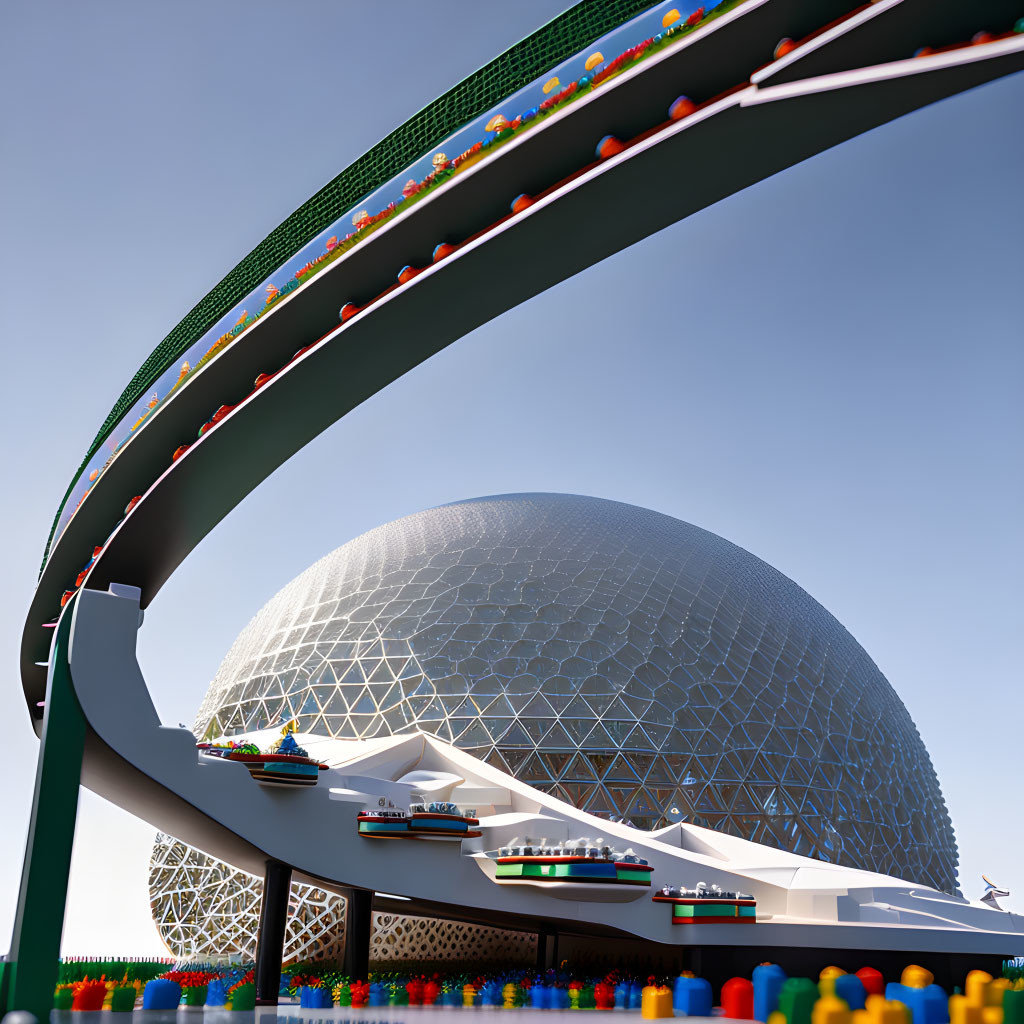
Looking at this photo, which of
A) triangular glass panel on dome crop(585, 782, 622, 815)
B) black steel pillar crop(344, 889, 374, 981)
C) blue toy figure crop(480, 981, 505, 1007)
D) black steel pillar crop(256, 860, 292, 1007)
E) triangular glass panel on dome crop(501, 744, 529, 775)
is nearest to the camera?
black steel pillar crop(256, 860, 292, 1007)

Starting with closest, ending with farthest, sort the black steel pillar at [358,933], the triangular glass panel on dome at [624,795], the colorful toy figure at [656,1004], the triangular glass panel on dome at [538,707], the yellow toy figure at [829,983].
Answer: the yellow toy figure at [829,983], the colorful toy figure at [656,1004], the black steel pillar at [358,933], the triangular glass panel on dome at [624,795], the triangular glass panel on dome at [538,707]

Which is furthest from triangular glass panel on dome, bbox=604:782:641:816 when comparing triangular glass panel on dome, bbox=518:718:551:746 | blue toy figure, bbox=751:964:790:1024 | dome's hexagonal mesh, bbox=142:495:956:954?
blue toy figure, bbox=751:964:790:1024

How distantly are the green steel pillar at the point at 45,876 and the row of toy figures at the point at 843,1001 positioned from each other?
Answer: 928 centimetres

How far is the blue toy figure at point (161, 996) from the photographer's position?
58.0 feet

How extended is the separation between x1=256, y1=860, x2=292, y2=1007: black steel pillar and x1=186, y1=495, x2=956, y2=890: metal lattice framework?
32.6 ft

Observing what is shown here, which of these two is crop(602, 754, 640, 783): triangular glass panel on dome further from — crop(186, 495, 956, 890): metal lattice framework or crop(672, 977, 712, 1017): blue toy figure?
crop(672, 977, 712, 1017): blue toy figure

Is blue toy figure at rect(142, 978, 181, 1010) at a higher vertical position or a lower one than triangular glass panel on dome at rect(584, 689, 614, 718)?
lower

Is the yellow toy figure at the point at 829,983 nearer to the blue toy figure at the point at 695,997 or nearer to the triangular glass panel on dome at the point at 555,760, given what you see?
the blue toy figure at the point at 695,997

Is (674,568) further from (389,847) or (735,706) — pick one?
(389,847)

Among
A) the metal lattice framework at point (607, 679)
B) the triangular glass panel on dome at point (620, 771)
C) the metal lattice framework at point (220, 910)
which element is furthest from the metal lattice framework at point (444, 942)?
the triangular glass panel on dome at point (620, 771)

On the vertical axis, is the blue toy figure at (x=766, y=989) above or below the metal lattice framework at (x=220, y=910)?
below

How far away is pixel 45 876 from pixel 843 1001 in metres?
9.99

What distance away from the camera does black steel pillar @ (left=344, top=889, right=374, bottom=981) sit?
21.0 m

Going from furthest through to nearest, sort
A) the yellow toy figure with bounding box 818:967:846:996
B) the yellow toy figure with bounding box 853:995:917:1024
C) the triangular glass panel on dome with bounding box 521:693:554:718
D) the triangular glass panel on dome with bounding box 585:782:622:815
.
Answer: the triangular glass panel on dome with bounding box 521:693:554:718, the triangular glass panel on dome with bounding box 585:782:622:815, the yellow toy figure with bounding box 818:967:846:996, the yellow toy figure with bounding box 853:995:917:1024
